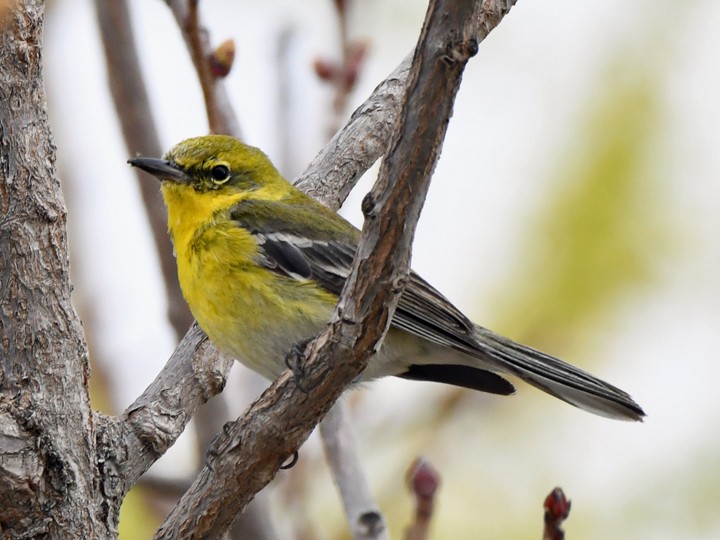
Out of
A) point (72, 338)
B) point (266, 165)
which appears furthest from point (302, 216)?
point (72, 338)

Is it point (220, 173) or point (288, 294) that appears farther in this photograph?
point (220, 173)

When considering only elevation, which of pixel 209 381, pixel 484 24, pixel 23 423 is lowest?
pixel 23 423

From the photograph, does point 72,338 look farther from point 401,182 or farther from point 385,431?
point 385,431

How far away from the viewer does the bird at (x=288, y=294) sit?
12.5 feet

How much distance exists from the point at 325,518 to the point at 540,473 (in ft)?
4.47

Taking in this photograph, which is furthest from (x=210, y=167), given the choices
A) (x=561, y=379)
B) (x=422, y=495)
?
(x=422, y=495)

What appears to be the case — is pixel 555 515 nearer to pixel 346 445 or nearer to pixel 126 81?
pixel 346 445

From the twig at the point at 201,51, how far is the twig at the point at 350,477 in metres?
1.35

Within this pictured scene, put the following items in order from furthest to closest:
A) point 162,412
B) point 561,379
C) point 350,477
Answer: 1. point 561,379
2. point 350,477
3. point 162,412

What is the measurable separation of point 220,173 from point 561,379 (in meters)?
1.85

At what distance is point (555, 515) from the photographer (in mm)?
2633

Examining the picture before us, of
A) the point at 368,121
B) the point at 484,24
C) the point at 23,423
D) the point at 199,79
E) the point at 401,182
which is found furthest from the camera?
the point at 368,121

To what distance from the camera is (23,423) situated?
99.1 inches

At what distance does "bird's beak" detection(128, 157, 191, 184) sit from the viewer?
13.6ft
